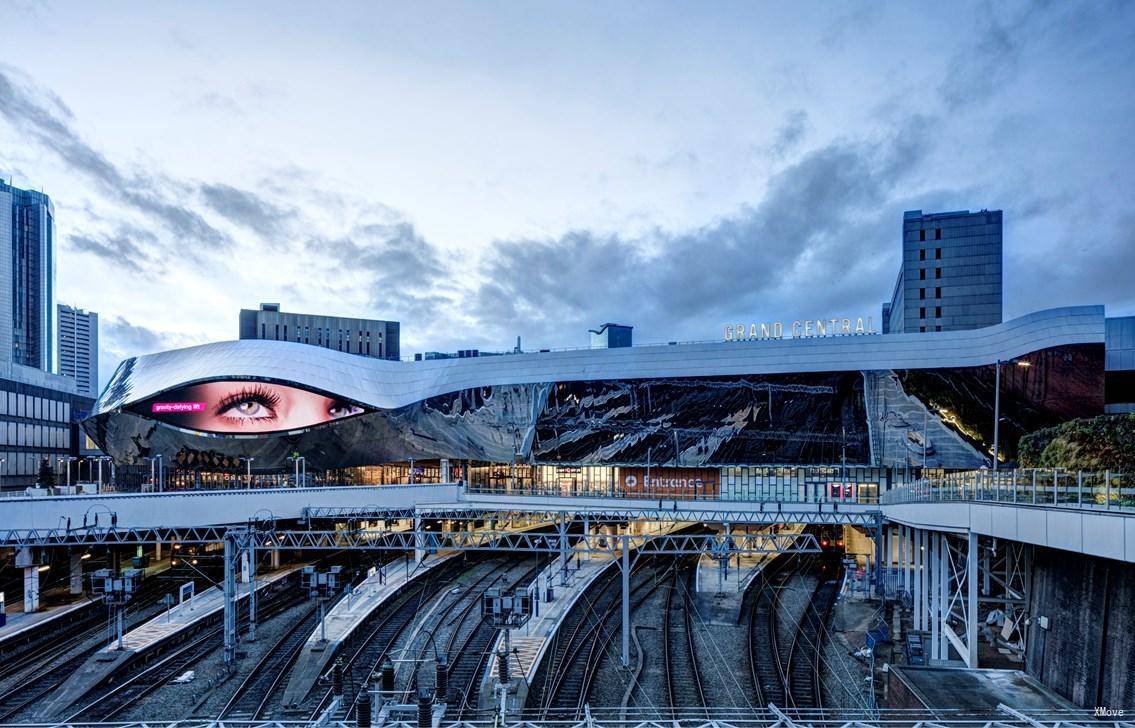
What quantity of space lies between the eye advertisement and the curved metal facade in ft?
0.47

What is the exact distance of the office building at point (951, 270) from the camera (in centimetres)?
9625

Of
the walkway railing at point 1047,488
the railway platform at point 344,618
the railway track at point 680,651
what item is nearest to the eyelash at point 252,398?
the railway platform at point 344,618

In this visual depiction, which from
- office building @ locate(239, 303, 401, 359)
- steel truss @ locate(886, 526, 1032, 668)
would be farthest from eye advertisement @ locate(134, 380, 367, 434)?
office building @ locate(239, 303, 401, 359)

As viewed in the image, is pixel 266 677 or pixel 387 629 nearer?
pixel 266 677

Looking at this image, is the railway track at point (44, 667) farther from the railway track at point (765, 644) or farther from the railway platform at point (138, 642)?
the railway track at point (765, 644)

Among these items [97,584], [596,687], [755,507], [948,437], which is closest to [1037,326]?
[948,437]

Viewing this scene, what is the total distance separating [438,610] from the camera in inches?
1626

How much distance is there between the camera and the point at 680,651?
34.2 m

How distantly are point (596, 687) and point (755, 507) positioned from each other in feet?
114

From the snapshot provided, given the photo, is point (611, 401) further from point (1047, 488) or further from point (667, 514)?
point (1047, 488)

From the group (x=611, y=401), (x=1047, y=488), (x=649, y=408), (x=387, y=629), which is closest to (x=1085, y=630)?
(x=1047, y=488)

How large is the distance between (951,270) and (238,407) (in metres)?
87.1

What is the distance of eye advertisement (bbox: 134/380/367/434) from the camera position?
77.6 m

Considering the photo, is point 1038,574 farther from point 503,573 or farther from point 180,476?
point 180,476
